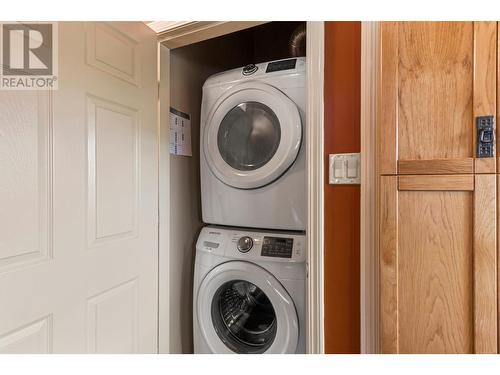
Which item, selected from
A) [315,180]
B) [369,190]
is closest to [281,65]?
[315,180]

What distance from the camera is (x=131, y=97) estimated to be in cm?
106

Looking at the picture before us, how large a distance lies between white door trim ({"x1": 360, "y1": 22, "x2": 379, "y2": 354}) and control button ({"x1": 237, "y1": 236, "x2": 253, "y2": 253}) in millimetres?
529

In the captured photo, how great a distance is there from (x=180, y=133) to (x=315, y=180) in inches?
31.8

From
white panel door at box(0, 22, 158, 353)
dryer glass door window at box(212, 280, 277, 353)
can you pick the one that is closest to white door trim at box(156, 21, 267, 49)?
white panel door at box(0, 22, 158, 353)

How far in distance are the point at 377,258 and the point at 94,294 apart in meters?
0.92

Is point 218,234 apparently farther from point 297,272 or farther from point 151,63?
point 151,63

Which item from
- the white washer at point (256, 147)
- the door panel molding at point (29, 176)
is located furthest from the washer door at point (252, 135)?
the door panel molding at point (29, 176)

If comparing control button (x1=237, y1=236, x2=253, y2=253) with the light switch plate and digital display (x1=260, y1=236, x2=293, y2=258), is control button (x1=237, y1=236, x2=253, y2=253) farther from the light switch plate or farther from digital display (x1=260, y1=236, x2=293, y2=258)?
the light switch plate

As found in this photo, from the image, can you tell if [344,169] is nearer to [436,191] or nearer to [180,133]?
[436,191]

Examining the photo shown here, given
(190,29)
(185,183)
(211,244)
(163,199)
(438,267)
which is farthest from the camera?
(185,183)

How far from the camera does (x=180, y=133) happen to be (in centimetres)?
143

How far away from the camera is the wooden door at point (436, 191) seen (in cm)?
65

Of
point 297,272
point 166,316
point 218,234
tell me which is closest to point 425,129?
point 297,272

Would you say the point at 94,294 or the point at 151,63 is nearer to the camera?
the point at 94,294
